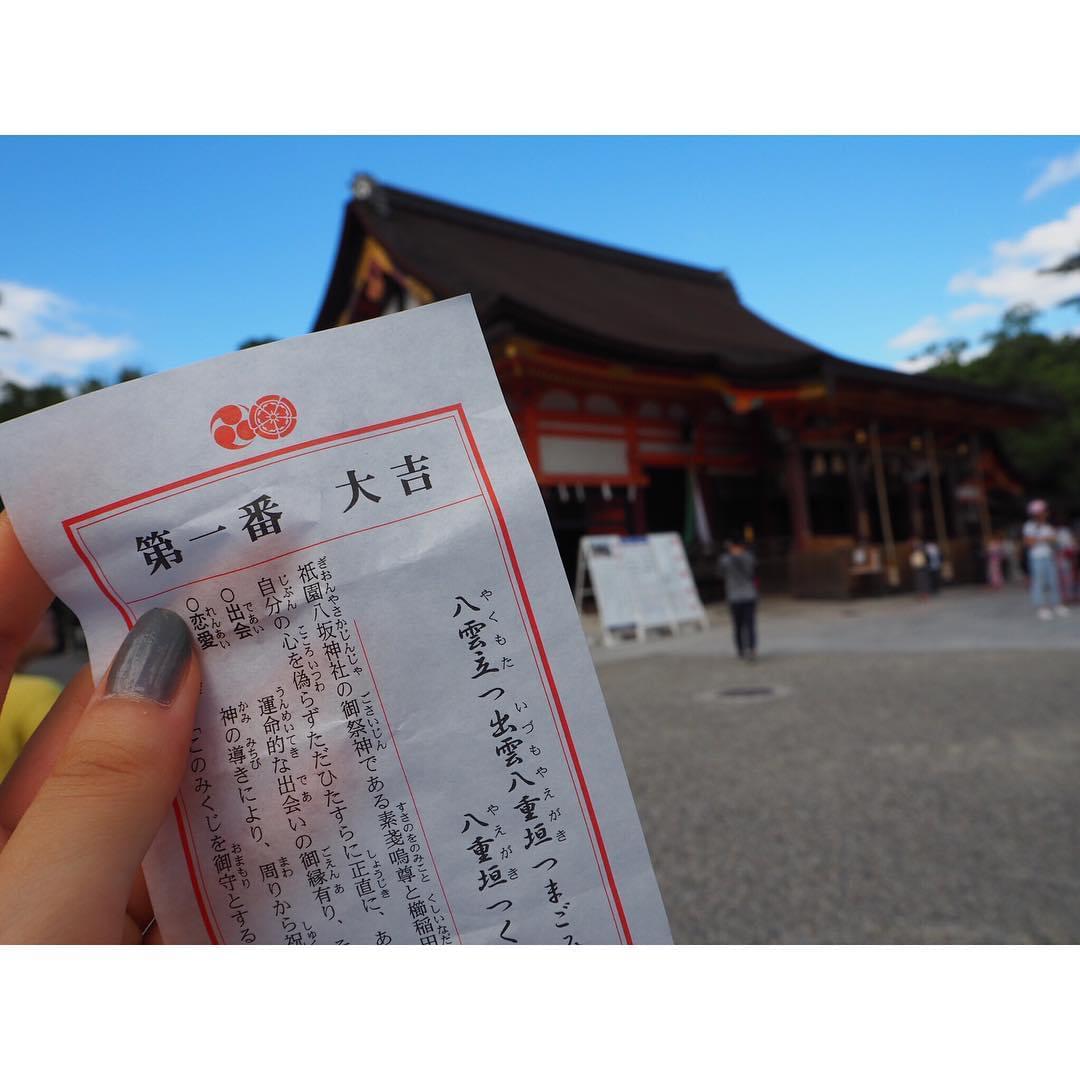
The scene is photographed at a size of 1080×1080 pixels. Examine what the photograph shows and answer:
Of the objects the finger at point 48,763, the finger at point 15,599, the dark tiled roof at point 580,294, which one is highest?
the dark tiled roof at point 580,294

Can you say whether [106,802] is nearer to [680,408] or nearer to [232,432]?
[232,432]

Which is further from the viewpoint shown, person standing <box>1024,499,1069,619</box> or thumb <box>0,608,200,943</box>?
person standing <box>1024,499,1069,619</box>

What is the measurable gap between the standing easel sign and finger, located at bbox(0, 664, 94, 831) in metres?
6.14

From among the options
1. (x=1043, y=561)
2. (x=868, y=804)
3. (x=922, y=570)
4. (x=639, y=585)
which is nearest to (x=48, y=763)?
(x=868, y=804)

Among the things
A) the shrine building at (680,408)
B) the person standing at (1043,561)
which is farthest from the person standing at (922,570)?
the person standing at (1043,561)

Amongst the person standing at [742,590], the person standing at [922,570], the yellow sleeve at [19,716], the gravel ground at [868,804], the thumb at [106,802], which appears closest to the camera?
the thumb at [106,802]

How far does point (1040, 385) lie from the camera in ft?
52.0

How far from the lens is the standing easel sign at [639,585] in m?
6.76

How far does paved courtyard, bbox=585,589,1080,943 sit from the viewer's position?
1.81m

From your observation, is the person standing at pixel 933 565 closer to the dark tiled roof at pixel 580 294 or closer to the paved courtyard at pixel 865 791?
the dark tiled roof at pixel 580 294

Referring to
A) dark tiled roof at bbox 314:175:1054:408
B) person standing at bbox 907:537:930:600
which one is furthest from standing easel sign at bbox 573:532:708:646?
person standing at bbox 907:537:930:600

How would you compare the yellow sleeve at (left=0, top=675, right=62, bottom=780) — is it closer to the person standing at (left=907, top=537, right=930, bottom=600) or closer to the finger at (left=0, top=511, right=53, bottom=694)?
the finger at (left=0, top=511, right=53, bottom=694)

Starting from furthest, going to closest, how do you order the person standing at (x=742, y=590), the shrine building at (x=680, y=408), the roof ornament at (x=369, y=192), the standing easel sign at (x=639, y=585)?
the roof ornament at (x=369, y=192) → the shrine building at (x=680, y=408) → the standing easel sign at (x=639, y=585) → the person standing at (x=742, y=590)

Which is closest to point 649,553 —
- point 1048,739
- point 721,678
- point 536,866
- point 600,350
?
point 600,350
